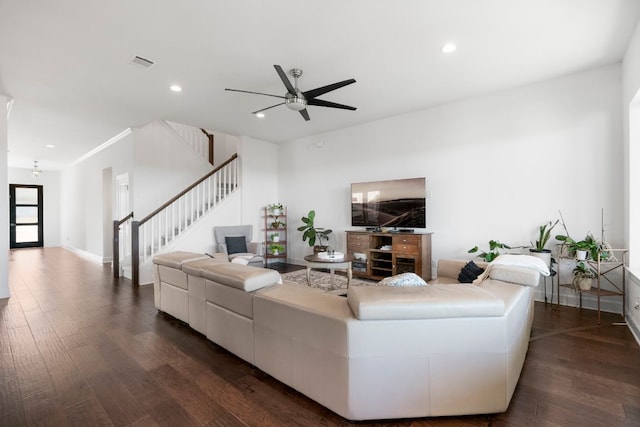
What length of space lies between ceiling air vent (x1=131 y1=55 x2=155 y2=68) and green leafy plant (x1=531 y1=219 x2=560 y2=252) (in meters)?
5.24

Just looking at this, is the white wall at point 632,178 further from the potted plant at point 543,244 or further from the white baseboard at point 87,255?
the white baseboard at point 87,255

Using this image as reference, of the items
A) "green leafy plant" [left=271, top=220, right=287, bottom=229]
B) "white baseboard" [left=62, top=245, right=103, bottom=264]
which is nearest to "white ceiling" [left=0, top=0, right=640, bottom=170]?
"green leafy plant" [left=271, top=220, right=287, bottom=229]

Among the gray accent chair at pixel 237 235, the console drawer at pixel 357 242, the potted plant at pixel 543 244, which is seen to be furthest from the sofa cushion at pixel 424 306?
the gray accent chair at pixel 237 235

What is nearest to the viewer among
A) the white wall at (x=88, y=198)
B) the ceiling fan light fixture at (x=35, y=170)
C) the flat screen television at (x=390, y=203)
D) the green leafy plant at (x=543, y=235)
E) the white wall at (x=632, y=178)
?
the white wall at (x=632, y=178)

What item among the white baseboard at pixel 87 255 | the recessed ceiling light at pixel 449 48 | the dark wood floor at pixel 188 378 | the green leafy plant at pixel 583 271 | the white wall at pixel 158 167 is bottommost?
→ the dark wood floor at pixel 188 378

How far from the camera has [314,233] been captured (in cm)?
610

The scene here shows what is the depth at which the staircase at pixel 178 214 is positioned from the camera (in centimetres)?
508

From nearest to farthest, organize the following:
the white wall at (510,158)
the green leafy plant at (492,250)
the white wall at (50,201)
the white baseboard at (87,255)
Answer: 1. the white wall at (510,158)
2. the green leafy plant at (492,250)
3. the white baseboard at (87,255)
4. the white wall at (50,201)

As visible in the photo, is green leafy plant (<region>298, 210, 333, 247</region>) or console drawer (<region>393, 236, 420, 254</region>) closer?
console drawer (<region>393, 236, 420, 254</region>)

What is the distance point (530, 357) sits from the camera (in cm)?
249

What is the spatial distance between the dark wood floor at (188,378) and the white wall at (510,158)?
133 centimetres

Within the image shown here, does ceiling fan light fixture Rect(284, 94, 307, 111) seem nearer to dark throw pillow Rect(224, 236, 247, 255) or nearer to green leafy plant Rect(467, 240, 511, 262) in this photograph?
green leafy plant Rect(467, 240, 511, 262)

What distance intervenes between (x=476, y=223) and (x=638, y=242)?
5.61 ft

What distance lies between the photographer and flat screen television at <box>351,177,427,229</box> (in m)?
4.92
